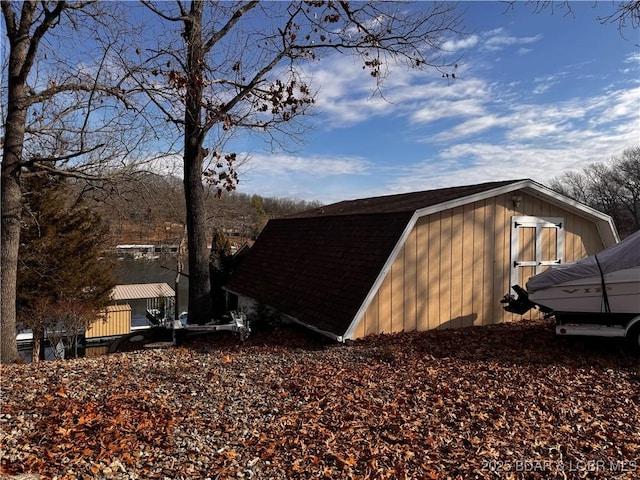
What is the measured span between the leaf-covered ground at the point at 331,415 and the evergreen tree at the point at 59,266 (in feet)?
33.0

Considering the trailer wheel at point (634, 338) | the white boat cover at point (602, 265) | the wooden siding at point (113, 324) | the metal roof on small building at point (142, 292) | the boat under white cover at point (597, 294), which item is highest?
the white boat cover at point (602, 265)

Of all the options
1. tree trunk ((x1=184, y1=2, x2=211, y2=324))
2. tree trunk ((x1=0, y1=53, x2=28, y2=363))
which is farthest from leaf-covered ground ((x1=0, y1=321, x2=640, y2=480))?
tree trunk ((x1=184, y1=2, x2=211, y2=324))

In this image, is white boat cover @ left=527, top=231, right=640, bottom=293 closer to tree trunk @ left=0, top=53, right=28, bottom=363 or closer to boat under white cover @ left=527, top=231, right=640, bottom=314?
boat under white cover @ left=527, top=231, right=640, bottom=314

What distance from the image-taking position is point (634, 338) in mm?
5922

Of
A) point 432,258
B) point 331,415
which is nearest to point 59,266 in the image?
point 432,258

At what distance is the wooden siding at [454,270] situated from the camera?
735 cm

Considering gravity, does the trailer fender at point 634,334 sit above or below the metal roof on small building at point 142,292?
above

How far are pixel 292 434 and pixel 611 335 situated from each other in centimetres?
498

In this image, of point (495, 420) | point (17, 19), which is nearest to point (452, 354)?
point (495, 420)

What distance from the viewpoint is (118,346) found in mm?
9023

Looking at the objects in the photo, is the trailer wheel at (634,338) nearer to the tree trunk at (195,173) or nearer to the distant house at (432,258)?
the distant house at (432,258)

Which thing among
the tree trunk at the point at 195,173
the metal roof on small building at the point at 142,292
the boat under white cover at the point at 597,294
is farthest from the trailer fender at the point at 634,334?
the metal roof on small building at the point at 142,292

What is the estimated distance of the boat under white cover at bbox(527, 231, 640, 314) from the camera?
5.93 metres

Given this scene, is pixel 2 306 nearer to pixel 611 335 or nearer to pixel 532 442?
pixel 532 442
